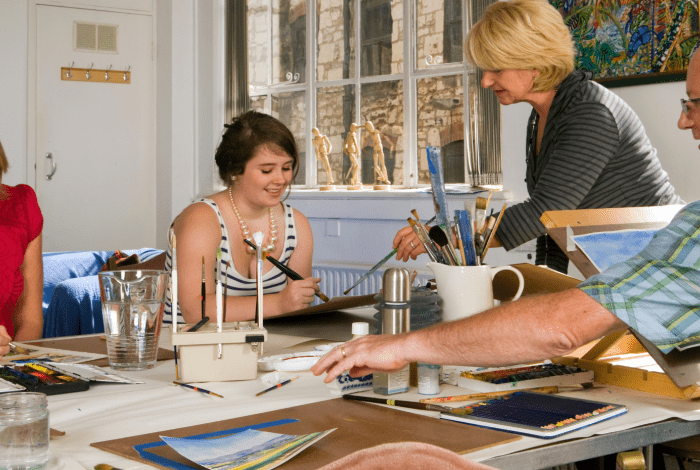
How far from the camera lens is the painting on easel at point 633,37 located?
2.71 m

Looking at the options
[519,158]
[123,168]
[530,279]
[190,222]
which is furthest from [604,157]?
[123,168]

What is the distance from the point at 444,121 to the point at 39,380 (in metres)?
3.34

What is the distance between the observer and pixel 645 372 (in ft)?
3.75

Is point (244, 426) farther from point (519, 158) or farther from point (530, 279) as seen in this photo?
point (519, 158)

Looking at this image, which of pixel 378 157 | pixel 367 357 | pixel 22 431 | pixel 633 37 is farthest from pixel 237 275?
pixel 378 157

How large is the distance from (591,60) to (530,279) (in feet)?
5.91

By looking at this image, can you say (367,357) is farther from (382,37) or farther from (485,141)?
(382,37)

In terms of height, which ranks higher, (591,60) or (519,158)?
(591,60)

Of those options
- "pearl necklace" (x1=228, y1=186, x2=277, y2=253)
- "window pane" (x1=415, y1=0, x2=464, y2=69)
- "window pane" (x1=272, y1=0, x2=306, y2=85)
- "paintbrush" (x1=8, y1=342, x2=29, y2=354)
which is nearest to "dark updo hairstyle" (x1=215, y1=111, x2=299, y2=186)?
"pearl necklace" (x1=228, y1=186, x2=277, y2=253)

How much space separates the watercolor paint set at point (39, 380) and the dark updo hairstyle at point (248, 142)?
3.34 feet

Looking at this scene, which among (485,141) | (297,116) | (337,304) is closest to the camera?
(337,304)

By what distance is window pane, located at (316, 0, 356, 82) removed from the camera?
15.6 feet

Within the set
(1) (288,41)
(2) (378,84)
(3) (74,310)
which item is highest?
(1) (288,41)

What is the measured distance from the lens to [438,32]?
14.0 ft
